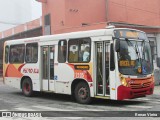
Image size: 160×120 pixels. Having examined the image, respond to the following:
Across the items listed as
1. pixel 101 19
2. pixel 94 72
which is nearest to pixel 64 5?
pixel 101 19

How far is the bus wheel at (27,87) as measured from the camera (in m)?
16.8

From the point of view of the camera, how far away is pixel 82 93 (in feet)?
45.3

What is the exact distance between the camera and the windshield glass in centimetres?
1258

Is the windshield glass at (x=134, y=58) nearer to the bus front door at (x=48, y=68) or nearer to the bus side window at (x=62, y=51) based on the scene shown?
the bus side window at (x=62, y=51)

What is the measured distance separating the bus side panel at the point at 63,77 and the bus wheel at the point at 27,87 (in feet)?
7.68

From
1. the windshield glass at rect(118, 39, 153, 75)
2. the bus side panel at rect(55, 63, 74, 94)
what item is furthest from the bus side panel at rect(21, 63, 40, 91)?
the windshield glass at rect(118, 39, 153, 75)

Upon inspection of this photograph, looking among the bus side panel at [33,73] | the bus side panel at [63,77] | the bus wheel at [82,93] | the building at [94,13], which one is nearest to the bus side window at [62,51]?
the bus side panel at [63,77]

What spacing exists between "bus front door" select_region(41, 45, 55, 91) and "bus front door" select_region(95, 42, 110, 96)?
2701 millimetres

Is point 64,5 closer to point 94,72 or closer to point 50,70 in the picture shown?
point 50,70

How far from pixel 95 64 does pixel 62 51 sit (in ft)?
6.67

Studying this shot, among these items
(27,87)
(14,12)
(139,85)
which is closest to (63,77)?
(27,87)

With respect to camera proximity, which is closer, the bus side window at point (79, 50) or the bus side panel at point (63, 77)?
the bus side window at point (79, 50)

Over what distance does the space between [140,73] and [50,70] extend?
4256 millimetres

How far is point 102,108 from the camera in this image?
12.4 m
